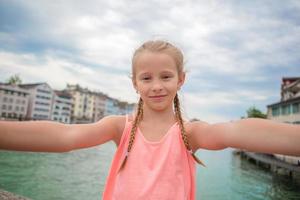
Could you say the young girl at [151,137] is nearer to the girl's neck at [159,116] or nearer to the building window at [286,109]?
the girl's neck at [159,116]

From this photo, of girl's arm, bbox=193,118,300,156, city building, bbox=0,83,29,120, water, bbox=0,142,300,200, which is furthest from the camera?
city building, bbox=0,83,29,120

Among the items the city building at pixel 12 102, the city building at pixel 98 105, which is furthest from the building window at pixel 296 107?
the city building at pixel 98 105

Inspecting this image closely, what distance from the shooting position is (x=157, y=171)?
1.44 m

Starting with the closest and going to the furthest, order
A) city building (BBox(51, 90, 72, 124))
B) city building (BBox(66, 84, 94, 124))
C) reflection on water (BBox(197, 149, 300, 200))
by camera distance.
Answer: reflection on water (BBox(197, 149, 300, 200)) → city building (BBox(51, 90, 72, 124)) → city building (BBox(66, 84, 94, 124))

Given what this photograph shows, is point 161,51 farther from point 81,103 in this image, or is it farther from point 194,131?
point 81,103

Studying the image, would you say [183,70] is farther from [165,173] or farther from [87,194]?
[87,194]

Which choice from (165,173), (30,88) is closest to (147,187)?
(165,173)

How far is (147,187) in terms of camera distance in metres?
1.42

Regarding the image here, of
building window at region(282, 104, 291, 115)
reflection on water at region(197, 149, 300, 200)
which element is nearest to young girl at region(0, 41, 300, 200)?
reflection on water at region(197, 149, 300, 200)

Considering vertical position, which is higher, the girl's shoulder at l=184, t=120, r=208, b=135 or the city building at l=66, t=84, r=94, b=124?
the city building at l=66, t=84, r=94, b=124

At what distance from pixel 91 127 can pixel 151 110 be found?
1.16 feet

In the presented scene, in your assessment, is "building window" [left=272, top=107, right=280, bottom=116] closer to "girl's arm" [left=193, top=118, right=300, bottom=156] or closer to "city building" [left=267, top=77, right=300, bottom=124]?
"city building" [left=267, top=77, right=300, bottom=124]

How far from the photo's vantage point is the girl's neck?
163 centimetres

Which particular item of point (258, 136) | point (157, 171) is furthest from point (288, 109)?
point (258, 136)
